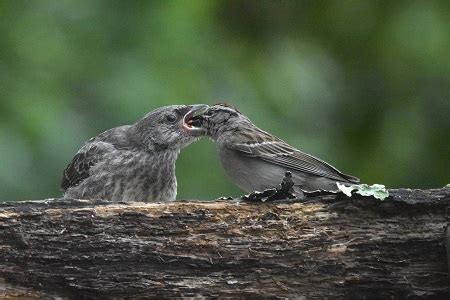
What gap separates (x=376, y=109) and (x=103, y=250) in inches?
305

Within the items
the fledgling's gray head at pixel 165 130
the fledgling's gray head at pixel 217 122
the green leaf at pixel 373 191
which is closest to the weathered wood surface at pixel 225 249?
the green leaf at pixel 373 191

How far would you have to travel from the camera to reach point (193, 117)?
10203mm

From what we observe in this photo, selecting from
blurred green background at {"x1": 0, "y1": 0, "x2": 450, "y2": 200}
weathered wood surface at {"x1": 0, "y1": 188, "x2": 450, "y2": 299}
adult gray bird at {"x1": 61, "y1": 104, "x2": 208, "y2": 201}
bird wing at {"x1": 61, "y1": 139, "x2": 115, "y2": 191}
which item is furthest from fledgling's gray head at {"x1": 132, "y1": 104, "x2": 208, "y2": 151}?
weathered wood surface at {"x1": 0, "y1": 188, "x2": 450, "y2": 299}

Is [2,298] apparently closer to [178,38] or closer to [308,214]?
[308,214]

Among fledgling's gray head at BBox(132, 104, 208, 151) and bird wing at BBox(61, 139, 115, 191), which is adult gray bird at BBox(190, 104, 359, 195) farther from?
bird wing at BBox(61, 139, 115, 191)

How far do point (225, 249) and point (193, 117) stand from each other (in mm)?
3689

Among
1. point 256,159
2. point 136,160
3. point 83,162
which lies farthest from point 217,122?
point 83,162

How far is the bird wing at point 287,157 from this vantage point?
9.42 m

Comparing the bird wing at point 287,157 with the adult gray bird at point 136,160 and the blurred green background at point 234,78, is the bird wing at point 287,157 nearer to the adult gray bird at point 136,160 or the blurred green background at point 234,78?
the adult gray bird at point 136,160

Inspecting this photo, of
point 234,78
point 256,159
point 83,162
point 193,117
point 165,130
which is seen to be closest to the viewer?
point 83,162

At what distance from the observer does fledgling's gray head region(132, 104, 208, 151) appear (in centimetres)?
995

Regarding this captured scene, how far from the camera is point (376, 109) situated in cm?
1388

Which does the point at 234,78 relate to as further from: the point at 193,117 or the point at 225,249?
the point at 225,249

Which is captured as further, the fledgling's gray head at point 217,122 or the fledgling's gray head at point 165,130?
the fledgling's gray head at point 217,122
